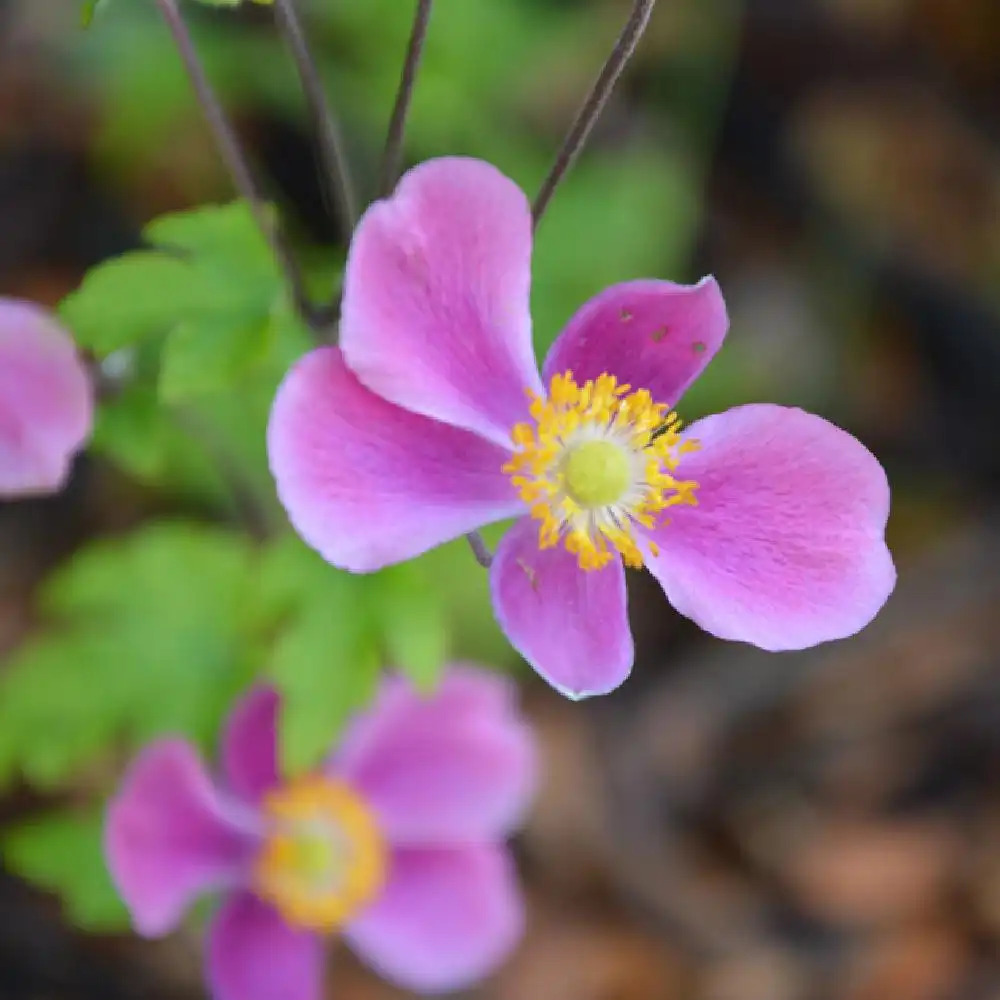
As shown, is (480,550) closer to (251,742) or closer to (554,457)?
(554,457)

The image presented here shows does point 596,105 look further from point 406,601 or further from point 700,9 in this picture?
point 700,9

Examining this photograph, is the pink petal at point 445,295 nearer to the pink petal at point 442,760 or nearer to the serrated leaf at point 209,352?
the serrated leaf at point 209,352

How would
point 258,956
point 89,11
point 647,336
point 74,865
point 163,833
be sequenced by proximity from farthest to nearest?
point 74,865 → point 258,956 → point 163,833 → point 647,336 → point 89,11

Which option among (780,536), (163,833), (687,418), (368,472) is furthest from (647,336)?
(687,418)

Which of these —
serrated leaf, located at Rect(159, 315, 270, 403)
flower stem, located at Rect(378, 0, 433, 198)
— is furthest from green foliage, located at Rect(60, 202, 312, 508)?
flower stem, located at Rect(378, 0, 433, 198)

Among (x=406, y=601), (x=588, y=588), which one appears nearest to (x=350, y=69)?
(x=406, y=601)
